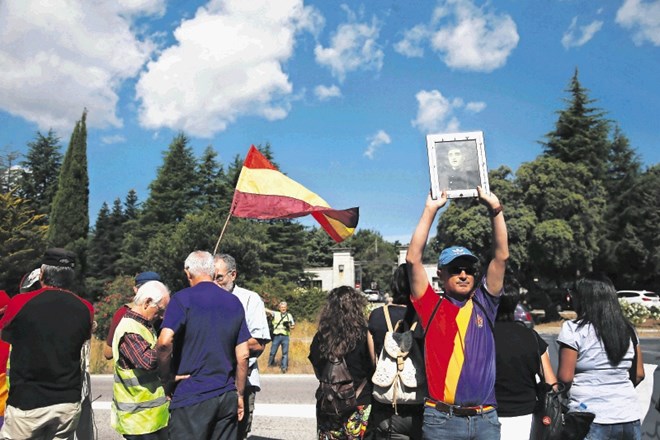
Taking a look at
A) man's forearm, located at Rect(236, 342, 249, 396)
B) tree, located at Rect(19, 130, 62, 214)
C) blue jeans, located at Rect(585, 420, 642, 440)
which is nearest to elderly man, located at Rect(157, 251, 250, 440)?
man's forearm, located at Rect(236, 342, 249, 396)

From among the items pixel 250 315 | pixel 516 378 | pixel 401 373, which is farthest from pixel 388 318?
pixel 250 315

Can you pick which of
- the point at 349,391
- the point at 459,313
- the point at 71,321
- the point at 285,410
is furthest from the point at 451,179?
the point at 285,410

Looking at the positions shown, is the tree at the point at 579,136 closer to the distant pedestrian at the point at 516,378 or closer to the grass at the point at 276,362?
A: the grass at the point at 276,362

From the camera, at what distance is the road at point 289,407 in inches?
175

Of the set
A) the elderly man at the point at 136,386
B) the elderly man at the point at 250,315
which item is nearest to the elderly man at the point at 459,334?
the elderly man at the point at 250,315

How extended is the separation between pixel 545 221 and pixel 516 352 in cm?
2966

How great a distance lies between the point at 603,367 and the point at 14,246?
117 feet

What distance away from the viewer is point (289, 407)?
918cm

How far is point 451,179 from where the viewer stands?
3.30 metres

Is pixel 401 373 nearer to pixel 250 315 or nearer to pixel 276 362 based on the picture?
pixel 250 315

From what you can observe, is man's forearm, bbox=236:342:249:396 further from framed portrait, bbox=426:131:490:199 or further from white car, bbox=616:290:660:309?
white car, bbox=616:290:660:309

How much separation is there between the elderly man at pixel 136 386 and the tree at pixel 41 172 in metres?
58.2

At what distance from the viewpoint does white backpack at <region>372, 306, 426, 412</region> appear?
368 centimetres

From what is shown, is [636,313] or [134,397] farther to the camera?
→ [636,313]
